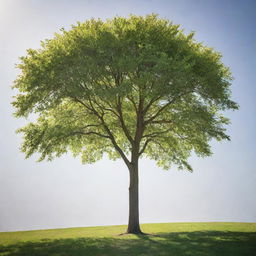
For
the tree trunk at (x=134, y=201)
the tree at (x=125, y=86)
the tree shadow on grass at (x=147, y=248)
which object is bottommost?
the tree shadow on grass at (x=147, y=248)

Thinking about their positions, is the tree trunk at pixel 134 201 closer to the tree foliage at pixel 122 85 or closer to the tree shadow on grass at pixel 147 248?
the tree foliage at pixel 122 85

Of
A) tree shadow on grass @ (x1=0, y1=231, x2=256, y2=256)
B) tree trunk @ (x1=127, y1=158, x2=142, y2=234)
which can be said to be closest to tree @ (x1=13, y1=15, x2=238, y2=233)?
tree trunk @ (x1=127, y1=158, x2=142, y2=234)

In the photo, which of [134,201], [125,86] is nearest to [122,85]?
[125,86]

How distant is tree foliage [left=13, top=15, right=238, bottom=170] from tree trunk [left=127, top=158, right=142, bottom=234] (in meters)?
2.32

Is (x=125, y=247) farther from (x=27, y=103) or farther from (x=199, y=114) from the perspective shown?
(x=27, y=103)

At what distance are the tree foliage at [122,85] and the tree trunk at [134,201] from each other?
232cm

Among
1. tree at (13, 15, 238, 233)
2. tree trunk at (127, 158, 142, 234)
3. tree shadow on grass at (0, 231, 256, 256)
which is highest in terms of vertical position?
tree at (13, 15, 238, 233)

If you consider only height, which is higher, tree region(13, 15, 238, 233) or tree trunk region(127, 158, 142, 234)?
tree region(13, 15, 238, 233)

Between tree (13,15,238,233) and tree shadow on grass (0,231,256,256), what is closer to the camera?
tree shadow on grass (0,231,256,256)

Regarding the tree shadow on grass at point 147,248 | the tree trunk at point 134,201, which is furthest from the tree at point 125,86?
the tree shadow on grass at point 147,248

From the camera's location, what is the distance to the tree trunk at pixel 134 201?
75.0ft

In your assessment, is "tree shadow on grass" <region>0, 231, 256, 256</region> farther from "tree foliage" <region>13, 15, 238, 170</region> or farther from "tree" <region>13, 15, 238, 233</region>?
"tree foliage" <region>13, 15, 238, 170</region>

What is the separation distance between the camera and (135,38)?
23.3 meters

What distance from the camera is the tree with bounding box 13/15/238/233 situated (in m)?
21.9
